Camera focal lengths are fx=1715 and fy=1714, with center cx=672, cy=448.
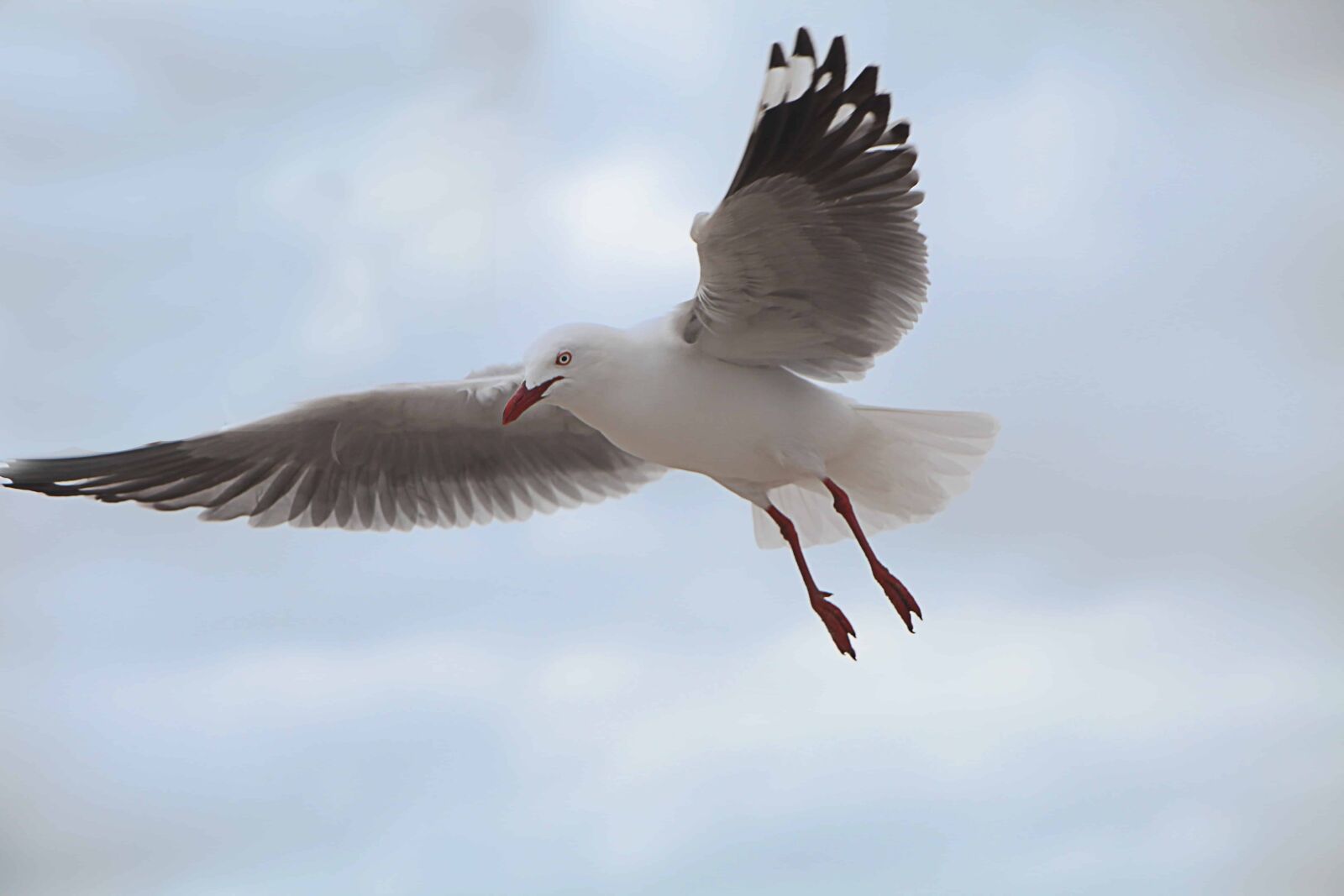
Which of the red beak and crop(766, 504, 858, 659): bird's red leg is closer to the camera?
the red beak

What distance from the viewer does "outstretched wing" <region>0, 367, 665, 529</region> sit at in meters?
6.13

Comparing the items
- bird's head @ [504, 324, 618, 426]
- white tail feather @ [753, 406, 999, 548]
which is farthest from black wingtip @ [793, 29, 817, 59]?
white tail feather @ [753, 406, 999, 548]

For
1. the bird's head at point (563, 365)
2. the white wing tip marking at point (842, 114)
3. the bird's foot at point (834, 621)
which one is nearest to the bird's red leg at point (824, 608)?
the bird's foot at point (834, 621)

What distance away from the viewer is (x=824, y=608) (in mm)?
5574

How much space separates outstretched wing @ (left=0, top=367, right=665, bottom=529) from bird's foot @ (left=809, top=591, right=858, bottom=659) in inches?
49.6

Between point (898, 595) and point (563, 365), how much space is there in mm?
1275

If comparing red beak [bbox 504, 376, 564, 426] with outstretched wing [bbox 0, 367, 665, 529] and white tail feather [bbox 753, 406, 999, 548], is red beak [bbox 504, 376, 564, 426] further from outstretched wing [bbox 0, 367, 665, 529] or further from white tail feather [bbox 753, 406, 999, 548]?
white tail feather [bbox 753, 406, 999, 548]

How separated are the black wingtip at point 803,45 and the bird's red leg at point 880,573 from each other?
1.45m

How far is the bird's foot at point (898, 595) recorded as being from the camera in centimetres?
527

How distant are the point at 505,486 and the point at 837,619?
5.70 feet

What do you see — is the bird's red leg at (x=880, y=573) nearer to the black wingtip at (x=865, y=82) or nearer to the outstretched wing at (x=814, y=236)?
the outstretched wing at (x=814, y=236)

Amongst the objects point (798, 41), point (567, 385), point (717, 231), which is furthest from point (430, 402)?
point (798, 41)

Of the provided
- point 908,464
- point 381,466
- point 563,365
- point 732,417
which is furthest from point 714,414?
point 381,466

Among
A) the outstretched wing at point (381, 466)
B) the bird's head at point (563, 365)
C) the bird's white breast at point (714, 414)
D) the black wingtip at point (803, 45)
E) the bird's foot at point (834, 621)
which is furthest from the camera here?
the outstretched wing at point (381, 466)
